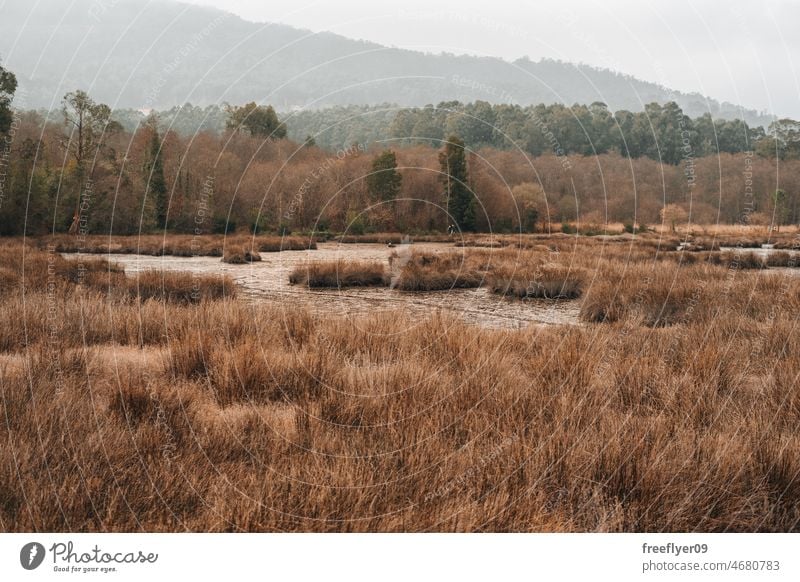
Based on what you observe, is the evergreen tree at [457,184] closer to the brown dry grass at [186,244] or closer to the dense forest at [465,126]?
the dense forest at [465,126]

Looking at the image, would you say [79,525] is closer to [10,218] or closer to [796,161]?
[10,218]

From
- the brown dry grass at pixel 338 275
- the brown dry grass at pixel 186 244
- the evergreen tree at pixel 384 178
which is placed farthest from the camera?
the brown dry grass at pixel 186 244

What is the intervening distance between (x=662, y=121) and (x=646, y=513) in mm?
29460

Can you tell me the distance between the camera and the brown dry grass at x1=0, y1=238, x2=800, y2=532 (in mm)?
2393

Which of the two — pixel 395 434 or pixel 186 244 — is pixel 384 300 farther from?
pixel 186 244

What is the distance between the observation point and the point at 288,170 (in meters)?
13.1

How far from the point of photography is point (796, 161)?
1275 centimetres

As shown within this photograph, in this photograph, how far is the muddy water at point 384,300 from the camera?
8102mm

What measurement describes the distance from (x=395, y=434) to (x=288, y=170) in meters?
10.9

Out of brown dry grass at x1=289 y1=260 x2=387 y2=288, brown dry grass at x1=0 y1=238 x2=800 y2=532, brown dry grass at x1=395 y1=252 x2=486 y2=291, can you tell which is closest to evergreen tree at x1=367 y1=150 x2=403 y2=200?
brown dry grass at x1=395 y1=252 x2=486 y2=291

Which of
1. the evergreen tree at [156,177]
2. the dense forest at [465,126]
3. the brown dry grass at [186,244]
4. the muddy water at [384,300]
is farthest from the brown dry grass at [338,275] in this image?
the brown dry grass at [186,244]

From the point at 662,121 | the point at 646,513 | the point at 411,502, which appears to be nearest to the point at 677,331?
the point at 646,513
